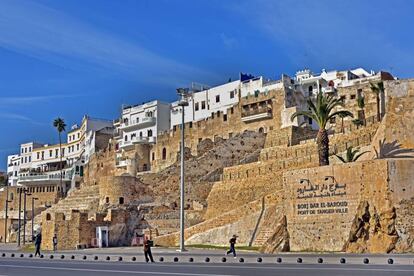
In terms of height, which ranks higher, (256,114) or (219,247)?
(256,114)

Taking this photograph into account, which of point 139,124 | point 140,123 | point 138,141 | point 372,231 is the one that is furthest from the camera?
point 139,124

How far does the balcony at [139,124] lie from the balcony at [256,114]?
15428 mm

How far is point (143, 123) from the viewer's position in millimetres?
74812

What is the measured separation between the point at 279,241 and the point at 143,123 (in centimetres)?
A: 4843

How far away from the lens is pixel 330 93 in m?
57.0

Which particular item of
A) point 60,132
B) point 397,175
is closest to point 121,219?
point 397,175

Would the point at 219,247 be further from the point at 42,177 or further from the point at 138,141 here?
the point at 42,177

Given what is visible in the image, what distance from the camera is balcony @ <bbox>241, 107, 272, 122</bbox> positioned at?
2347 inches

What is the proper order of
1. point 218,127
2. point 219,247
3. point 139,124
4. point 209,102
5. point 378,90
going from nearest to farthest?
point 219,247 < point 378,90 < point 218,127 < point 209,102 < point 139,124

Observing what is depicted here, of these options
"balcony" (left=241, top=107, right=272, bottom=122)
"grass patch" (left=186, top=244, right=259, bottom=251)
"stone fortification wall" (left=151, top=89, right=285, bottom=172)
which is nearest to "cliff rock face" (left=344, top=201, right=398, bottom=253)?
"grass patch" (left=186, top=244, right=259, bottom=251)

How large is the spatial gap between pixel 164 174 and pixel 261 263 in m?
38.0

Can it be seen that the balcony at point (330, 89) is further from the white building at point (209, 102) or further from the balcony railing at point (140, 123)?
the balcony railing at point (140, 123)

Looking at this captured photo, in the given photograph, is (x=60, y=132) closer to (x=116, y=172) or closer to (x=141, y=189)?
(x=116, y=172)

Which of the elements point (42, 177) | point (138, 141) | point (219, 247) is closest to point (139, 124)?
point (138, 141)
